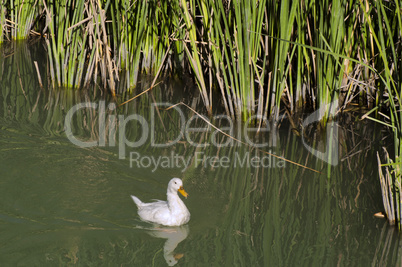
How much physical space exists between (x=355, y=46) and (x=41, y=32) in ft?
17.7

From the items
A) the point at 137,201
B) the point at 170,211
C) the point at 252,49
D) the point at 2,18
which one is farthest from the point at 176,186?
the point at 2,18

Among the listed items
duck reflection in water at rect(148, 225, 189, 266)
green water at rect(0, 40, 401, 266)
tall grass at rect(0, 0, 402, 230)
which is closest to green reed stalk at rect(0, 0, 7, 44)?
tall grass at rect(0, 0, 402, 230)

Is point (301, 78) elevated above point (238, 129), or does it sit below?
above

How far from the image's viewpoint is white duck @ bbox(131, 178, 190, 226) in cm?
490

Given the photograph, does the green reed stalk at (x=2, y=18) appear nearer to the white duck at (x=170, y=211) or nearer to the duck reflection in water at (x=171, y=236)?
the white duck at (x=170, y=211)

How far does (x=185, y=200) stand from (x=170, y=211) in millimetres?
481

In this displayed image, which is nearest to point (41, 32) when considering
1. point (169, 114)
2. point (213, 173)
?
point (169, 114)

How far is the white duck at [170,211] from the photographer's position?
16.1 feet

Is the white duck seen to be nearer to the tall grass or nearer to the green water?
the green water

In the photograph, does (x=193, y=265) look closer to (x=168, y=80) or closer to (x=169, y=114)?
(x=169, y=114)

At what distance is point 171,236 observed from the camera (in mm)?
4797

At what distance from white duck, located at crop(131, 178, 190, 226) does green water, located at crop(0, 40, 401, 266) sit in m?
0.07

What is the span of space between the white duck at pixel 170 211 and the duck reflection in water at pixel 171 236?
5 centimetres

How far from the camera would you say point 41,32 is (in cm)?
992
